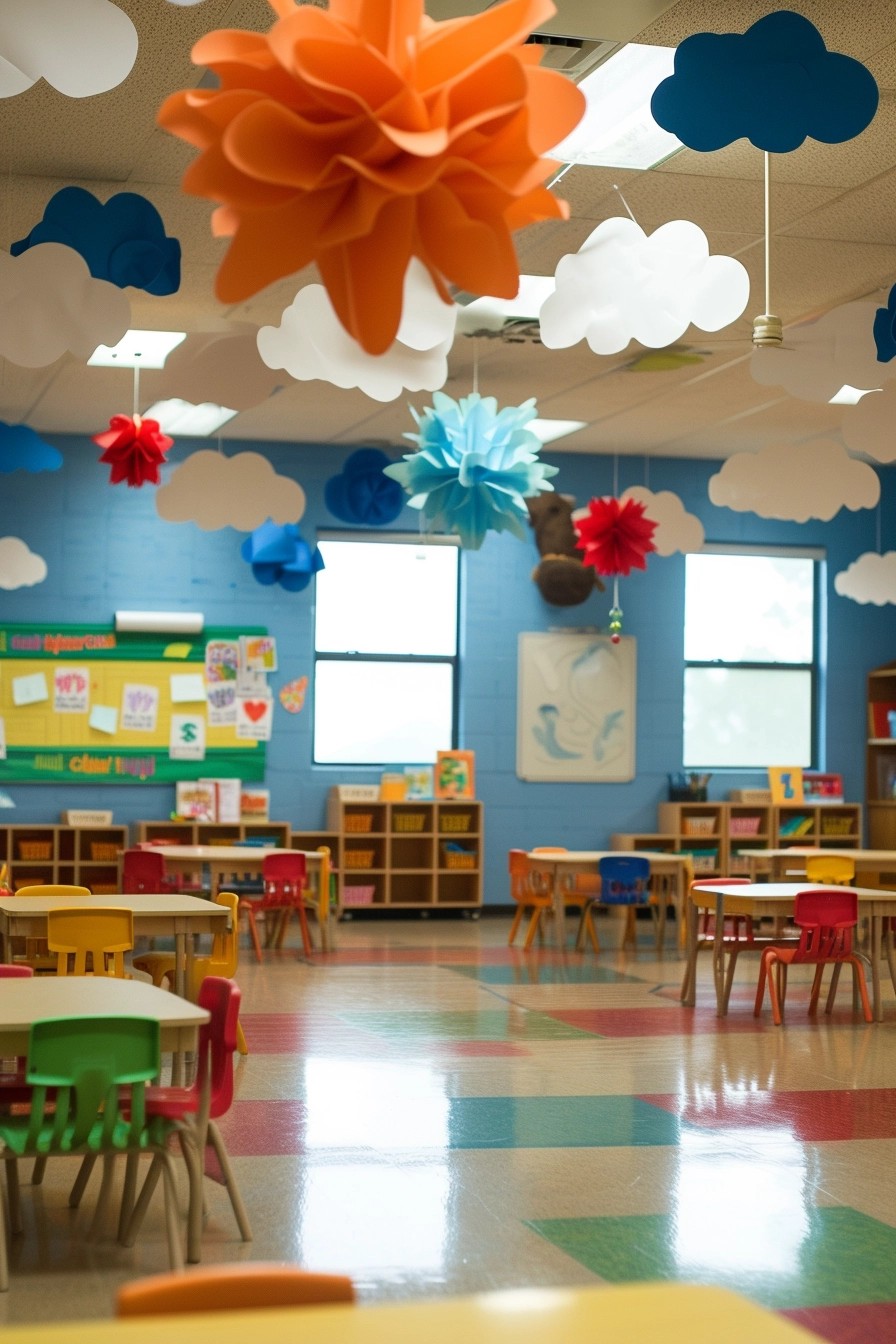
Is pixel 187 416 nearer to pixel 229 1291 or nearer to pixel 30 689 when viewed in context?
pixel 30 689

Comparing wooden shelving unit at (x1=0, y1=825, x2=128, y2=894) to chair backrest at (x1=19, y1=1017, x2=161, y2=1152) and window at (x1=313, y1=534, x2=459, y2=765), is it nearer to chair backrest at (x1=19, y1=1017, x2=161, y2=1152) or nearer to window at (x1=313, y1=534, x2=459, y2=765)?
window at (x1=313, y1=534, x2=459, y2=765)

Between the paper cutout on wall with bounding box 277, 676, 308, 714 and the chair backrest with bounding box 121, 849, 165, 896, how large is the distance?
12.7ft

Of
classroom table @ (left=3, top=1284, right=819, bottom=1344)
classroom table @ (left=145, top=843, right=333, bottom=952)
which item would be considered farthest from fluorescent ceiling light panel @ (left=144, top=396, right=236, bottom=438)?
classroom table @ (left=3, top=1284, right=819, bottom=1344)

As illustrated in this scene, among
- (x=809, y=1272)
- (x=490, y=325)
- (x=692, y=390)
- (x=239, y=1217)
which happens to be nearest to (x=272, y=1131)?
(x=239, y=1217)

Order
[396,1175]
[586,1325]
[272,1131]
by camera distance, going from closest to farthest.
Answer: [586,1325] → [396,1175] → [272,1131]

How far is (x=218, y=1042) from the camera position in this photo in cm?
460

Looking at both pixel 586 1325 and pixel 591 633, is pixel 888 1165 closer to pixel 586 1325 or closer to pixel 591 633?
pixel 586 1325

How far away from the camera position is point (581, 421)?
1314 centimetres

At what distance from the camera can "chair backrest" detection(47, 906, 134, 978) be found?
21.6 ft

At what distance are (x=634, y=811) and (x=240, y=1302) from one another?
12.9m

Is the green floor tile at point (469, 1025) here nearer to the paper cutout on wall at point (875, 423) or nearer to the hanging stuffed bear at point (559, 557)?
the paper cutout on wall at point (875, 423)

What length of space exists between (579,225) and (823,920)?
386 centimetres

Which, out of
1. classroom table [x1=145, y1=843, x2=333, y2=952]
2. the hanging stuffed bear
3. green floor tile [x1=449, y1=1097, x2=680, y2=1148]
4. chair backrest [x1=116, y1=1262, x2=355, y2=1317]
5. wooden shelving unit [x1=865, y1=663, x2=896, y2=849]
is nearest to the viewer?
chair backrest [x1=116, y1=1262, x2=355, y2=1317]

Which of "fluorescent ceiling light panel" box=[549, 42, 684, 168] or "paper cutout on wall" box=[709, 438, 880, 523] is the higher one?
"fluorescent ceiling light panel" box=[549, 42, 684, 168]
